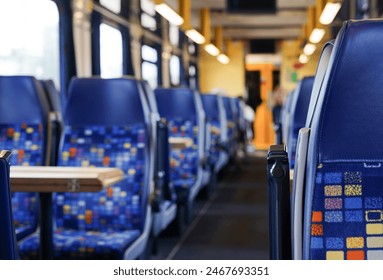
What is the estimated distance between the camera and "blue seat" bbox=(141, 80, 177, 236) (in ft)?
12.5

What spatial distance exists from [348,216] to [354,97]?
0.27 metres

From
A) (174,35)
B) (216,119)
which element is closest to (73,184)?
(216,119)

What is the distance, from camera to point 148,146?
12.1 ft

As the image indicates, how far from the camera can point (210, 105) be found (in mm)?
8812

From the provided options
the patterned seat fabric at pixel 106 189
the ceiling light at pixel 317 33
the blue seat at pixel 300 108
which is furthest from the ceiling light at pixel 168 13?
the patterned seat fabric at pixel 106 189

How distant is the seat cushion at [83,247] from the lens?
10.7ft

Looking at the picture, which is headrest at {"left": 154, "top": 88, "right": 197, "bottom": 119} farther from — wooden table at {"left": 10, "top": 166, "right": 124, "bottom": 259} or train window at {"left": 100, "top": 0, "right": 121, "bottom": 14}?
wooden table at {"left": 10, "top": 166, "right": 124, "bottom": 259}

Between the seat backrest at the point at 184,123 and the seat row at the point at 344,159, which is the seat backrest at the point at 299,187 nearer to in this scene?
the seat row at the point at 344,159

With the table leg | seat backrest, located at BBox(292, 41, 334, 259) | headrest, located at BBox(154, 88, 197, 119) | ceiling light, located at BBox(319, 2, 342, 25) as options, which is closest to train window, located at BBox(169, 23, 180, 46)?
ceiling light, located at BBox(319, 2, 342, 25)

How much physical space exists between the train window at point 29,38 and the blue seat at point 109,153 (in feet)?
7.13

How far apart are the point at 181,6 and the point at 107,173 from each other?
9164mm

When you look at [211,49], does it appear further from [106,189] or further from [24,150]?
[106,189]
